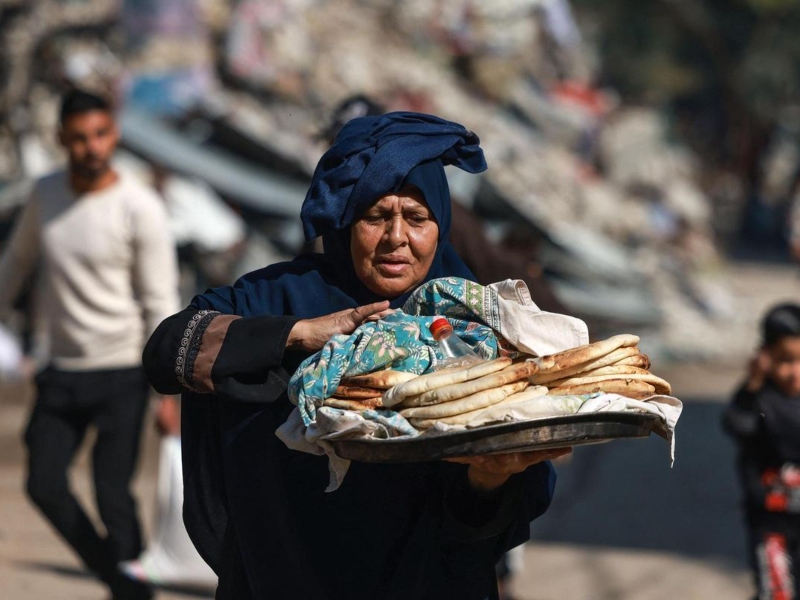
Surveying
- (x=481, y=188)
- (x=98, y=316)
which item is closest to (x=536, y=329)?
(x=98, y=316)

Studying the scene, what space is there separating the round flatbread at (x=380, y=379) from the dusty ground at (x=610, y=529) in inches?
125

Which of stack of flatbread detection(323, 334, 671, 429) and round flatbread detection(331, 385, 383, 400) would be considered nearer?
stack of flatbread detection(323, 334, 671, 429)

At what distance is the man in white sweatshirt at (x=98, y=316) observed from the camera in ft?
14.4

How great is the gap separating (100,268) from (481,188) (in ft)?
22.1

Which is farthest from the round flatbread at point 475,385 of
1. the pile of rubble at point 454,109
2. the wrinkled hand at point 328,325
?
the pile of rubble at point 454,109

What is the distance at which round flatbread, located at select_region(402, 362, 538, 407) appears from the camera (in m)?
2.15

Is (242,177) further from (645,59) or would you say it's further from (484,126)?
(645,59)

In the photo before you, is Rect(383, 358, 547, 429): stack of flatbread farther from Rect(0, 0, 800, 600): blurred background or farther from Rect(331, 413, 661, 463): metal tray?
Rect(0, 0, 800, 600): blurred background

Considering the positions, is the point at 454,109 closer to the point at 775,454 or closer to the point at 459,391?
the point at 775,454

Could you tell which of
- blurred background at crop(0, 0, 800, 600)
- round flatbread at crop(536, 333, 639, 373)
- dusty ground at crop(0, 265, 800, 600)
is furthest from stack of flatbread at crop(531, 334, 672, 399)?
dusty ground at crop(0, 265, 800, 600)

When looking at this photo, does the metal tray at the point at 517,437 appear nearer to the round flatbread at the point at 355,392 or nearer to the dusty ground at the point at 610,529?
the round flatbread at the point at 355,392

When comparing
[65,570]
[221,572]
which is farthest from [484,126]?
[221,572]

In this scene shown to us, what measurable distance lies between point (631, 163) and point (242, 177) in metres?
6.30

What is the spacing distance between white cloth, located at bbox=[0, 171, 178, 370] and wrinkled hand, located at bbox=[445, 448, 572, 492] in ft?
7.44
